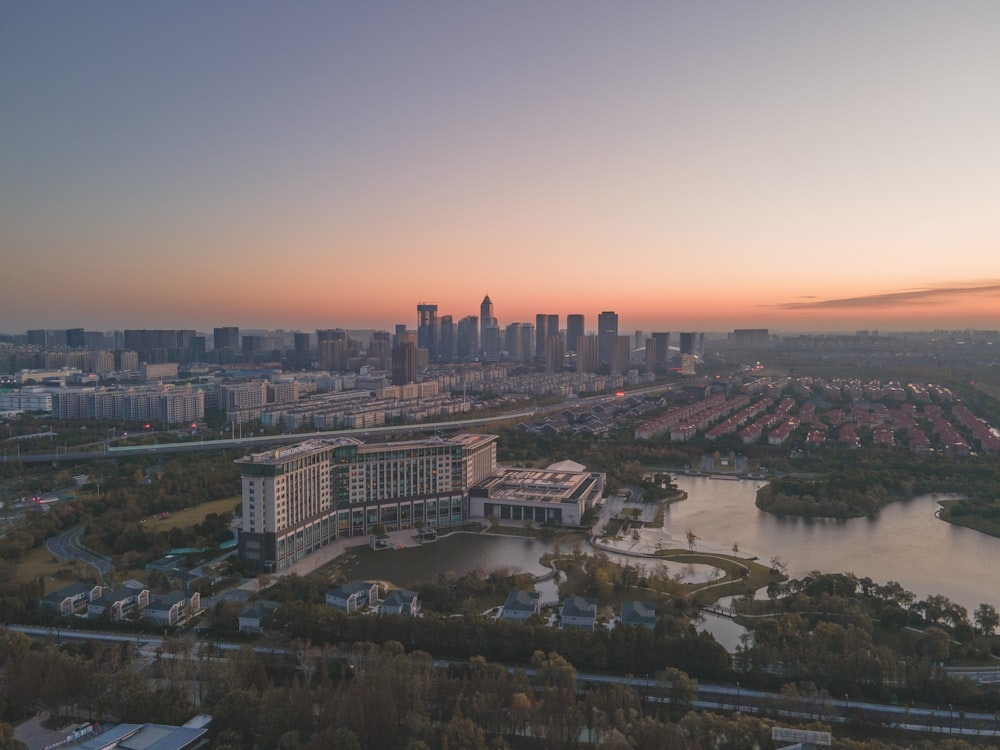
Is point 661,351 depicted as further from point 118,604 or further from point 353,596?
point 118,604

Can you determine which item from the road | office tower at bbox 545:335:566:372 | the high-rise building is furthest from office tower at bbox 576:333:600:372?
the road

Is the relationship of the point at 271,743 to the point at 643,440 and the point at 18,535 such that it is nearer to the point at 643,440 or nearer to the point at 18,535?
the point at 18,535

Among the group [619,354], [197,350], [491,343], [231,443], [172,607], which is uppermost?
[491,343]

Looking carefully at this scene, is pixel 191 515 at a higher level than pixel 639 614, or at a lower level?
lower

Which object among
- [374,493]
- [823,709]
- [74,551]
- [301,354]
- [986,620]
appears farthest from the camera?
[301,354]

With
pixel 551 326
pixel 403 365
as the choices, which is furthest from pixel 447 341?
pixel 403 365

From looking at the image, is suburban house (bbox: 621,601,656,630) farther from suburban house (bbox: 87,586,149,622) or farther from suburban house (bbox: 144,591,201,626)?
suburban house (bbox: 87,586,149,622)

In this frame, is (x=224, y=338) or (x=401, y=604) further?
(x=224, y=338)

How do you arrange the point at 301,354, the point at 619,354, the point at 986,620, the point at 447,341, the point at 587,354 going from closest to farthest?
the point at 986,620
the point at 619,354
the point at 587,354
the point at 301,354
the point at 447,341
